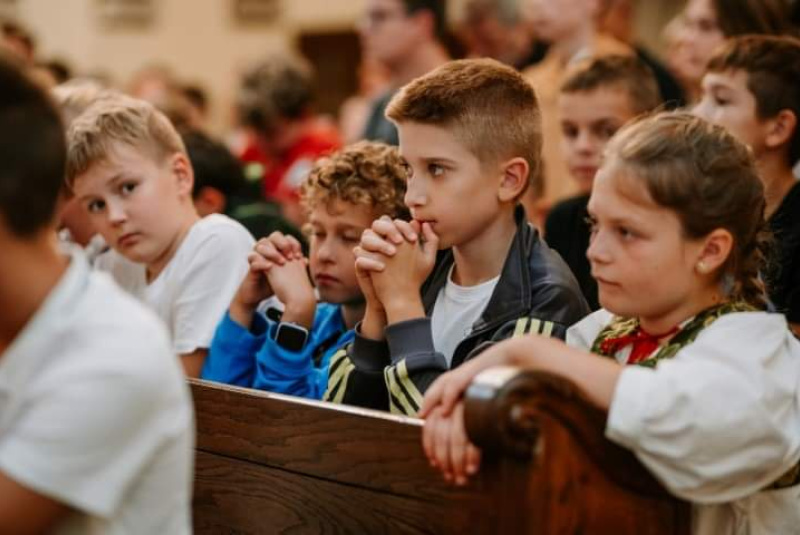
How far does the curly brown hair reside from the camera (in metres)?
3.11

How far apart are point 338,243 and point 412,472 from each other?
99 centimetres

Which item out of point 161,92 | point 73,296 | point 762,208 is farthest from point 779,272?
point 161,92

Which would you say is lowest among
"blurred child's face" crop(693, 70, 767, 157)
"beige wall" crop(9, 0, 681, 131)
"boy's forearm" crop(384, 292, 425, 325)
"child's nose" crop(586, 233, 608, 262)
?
"beige wall" crop(9, 0, 681, 131)

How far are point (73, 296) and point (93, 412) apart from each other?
0.19 metres

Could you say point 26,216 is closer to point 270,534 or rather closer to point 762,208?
point 270,534

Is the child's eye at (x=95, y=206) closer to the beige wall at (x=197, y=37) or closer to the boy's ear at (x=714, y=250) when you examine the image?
the boy's ear at (x=714, y=250)

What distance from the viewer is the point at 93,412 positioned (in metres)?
1.73

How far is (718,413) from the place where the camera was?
214 cm

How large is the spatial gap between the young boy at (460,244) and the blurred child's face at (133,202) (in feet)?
2.54

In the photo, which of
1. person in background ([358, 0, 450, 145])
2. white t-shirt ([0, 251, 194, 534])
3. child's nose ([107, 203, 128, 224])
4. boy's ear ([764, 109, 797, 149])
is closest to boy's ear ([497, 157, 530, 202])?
boy's ear ([764, 109, 797, 149])

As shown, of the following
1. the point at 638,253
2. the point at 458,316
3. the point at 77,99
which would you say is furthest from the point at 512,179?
the point at 77,99

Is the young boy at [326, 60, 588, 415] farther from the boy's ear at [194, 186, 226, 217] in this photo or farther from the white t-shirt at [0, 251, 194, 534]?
the boy's ear at [194, 186, 226, 217]

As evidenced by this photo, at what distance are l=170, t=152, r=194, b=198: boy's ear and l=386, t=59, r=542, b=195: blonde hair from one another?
2.75ft

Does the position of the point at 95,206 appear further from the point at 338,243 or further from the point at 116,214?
the point at 338,243
